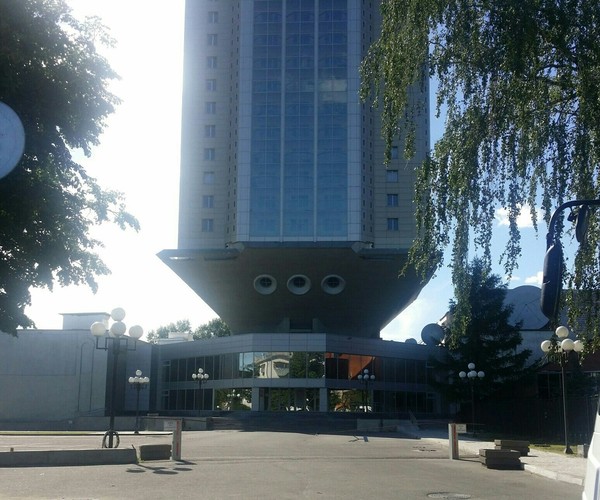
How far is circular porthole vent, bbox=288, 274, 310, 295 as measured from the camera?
71669 mm

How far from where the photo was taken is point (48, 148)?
12.3 m

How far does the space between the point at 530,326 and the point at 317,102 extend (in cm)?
3156

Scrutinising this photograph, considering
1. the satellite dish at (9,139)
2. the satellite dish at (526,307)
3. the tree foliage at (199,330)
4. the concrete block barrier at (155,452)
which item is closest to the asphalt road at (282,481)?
the concrete block barrier at (155,452)

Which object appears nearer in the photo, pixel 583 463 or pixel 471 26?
pixel 471 26

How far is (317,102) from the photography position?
68.5 m

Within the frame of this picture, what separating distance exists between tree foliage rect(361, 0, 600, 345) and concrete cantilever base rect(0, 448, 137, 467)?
10.7 meters

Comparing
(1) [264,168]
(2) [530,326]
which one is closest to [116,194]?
(1) [264,168]

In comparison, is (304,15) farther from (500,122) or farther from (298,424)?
(500,122)

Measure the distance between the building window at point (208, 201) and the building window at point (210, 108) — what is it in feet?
26.9

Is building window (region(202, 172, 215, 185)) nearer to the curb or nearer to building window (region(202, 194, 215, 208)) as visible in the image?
building window (region(202, 194, 215, 208))

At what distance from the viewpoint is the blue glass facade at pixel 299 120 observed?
67062 mm

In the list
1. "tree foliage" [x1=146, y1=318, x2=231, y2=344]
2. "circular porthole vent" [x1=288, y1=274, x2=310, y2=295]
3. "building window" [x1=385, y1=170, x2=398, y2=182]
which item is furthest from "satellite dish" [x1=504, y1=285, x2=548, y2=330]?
"tree foliage" [x1=146, y1=318, x2=231, y2=344]

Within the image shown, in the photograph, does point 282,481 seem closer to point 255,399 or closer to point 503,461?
point 503,461

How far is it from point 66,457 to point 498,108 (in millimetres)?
13947
